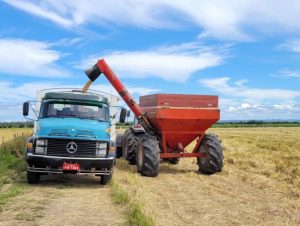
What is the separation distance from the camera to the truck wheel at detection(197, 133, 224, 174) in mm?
15734

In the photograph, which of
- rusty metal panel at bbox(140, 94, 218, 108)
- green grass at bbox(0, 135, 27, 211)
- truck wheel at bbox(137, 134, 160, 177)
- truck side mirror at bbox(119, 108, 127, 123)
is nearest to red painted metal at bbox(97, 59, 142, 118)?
rusty metal panel at bbox(140, 94, 218, 108)

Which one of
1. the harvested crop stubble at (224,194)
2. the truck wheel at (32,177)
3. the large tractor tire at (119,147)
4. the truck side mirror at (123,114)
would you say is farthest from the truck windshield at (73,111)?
the large tractor tire at (119,147)

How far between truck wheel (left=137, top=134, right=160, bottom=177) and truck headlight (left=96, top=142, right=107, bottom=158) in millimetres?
2907

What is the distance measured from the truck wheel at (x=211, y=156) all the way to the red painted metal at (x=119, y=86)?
251cm

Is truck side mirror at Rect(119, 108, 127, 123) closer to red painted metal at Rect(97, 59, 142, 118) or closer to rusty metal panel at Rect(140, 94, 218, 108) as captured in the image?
rusty metal panel at Rect(140, 94, 218, 108)

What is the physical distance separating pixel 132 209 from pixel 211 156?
25.2 ft

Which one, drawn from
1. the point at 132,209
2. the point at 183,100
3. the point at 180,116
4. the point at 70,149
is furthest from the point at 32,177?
the point at 183,100

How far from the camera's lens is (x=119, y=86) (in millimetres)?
17031

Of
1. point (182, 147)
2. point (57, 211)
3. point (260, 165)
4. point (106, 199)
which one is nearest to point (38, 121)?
point (106, 199)

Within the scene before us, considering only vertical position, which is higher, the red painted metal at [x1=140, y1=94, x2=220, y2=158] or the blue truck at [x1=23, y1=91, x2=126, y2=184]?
the red painted metal at [x1=140, y1=94, x2=220, y2=158]

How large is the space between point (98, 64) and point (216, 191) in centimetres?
708

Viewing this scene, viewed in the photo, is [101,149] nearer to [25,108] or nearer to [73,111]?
[73,111]

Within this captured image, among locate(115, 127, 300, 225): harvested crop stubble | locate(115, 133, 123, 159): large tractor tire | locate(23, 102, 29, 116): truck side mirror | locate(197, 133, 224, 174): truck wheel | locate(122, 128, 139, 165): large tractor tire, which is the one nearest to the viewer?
locate(115, 127, 300, 225): harvested crop stubble

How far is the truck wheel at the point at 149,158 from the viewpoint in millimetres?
14856
